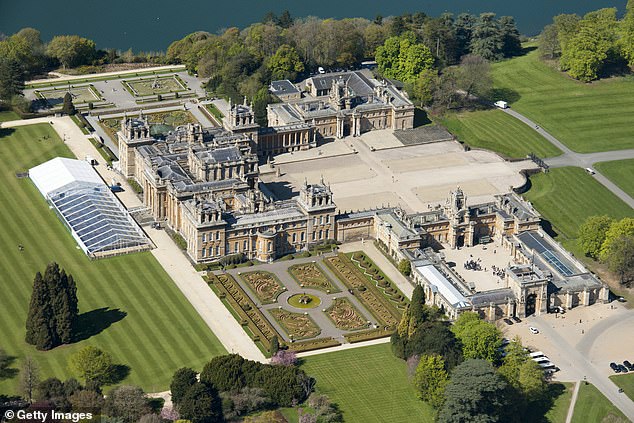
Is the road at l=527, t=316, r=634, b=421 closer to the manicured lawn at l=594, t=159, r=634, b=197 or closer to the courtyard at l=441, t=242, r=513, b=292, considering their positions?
the courtyard at l=441, t=242, r=513, b=292

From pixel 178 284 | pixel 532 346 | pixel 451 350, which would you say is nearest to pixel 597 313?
pixel 532 346

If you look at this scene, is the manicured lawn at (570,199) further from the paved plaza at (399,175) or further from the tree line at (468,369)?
the tree line at (468,369)

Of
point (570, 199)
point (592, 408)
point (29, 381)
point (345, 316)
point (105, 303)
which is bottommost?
point (592, 408)

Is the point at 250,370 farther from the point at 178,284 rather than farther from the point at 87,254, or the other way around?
the point at 87,254

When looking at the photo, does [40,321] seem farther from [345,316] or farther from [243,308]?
[345,316]

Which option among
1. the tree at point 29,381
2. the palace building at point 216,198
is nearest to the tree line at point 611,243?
the palace building at point 216,198

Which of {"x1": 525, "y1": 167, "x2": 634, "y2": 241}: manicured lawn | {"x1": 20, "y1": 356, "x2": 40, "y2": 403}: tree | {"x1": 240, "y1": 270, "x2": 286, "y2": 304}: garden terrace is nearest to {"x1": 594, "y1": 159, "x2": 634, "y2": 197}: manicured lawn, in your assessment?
{"x1": 525, "y1": 167, "x2": 634, "y2": 241}: manicured lawn
